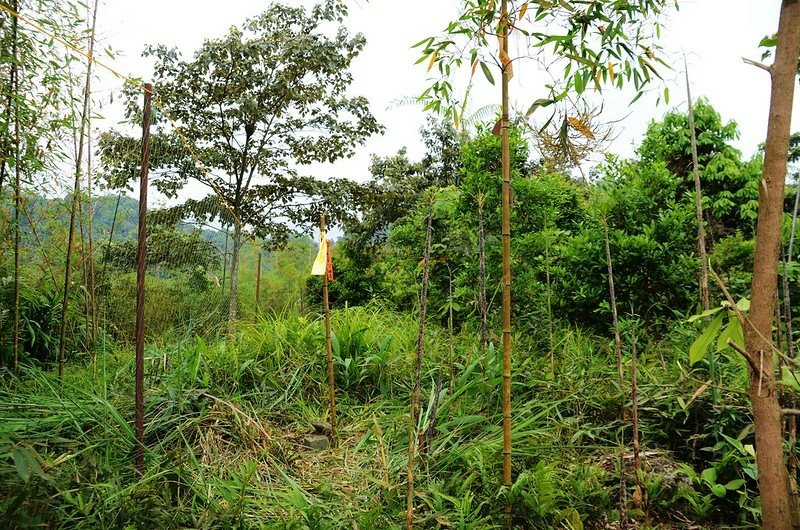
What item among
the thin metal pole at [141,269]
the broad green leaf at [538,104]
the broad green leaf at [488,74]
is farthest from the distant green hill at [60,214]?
the broad green leaf at [538,104]

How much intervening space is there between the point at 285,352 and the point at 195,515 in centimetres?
146

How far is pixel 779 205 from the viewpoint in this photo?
3.96 ft

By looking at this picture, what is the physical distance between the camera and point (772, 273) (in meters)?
1.20

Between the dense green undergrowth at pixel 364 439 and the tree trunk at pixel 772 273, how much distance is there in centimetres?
34

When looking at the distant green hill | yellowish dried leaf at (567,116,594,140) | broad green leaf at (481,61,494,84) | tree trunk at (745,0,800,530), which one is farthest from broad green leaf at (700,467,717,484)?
the distant green hill

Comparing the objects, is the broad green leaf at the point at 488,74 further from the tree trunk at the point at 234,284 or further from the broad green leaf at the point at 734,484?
the tree trunk at the point at 234,284

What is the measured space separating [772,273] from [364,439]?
6.39 feet

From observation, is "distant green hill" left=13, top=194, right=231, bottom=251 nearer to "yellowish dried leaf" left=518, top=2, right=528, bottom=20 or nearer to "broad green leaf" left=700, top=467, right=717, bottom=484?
"yellowish dried leaf" left=518, top=2, right=528, bottom=20

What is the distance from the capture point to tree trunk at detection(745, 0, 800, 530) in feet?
3.92

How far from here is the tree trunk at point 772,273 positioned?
3.92 feet

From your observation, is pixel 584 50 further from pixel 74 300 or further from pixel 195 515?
pixel 74 300

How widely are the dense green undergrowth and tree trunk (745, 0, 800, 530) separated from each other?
13.3 inches

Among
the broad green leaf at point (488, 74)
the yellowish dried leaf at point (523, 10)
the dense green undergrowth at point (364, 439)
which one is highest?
the yellowish dried leaf at point (523, 10)

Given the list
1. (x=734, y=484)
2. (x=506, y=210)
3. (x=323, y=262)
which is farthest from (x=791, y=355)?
(x=323, y=262)
